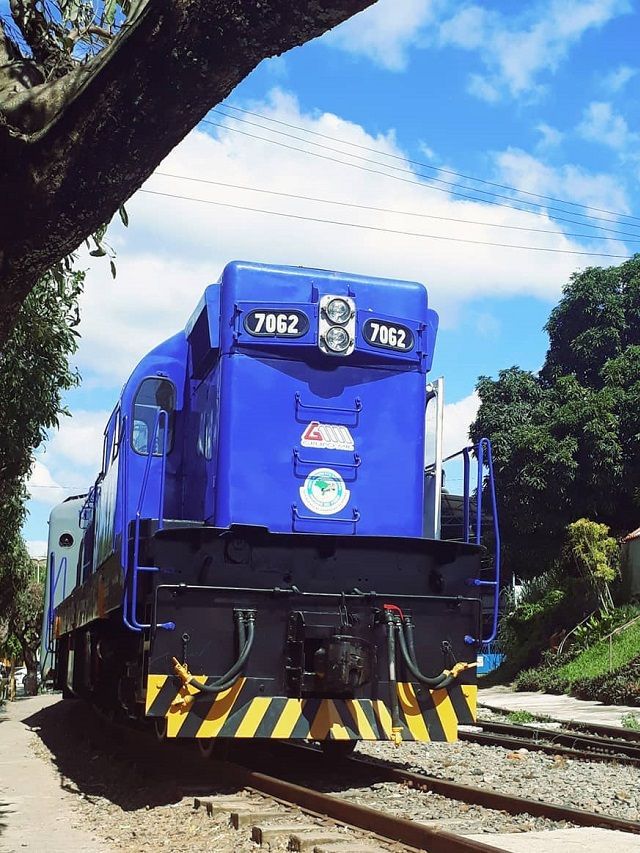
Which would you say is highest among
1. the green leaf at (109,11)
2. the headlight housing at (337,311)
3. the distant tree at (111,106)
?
the green leaf at (109,11)

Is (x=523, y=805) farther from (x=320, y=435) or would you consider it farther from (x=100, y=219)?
(x=100, y=219)

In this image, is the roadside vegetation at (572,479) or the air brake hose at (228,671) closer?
the air brake hose at (228,671)

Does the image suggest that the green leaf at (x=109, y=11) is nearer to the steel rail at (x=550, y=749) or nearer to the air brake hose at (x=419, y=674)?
the air brake hose at (x=419, y=674)

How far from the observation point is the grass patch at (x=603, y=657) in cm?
2073

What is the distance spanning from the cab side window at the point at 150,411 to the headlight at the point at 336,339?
5.18 feet

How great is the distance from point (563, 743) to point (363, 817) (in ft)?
20.6

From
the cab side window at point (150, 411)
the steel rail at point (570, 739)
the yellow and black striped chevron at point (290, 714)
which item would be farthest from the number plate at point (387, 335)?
the steel rail at point (570, 739)

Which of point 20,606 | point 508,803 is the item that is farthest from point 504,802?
point 20,606

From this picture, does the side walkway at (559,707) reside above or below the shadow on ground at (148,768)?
below

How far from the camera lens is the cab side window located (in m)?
8.46

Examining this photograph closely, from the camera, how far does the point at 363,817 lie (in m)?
5.88

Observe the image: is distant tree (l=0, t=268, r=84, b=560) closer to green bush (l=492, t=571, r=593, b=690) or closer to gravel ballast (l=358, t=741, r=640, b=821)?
gravel ballast (l=358, t=741, r=640, b=821)

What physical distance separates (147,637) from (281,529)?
140 cm

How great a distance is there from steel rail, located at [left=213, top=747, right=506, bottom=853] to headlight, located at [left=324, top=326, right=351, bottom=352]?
11.2ft
